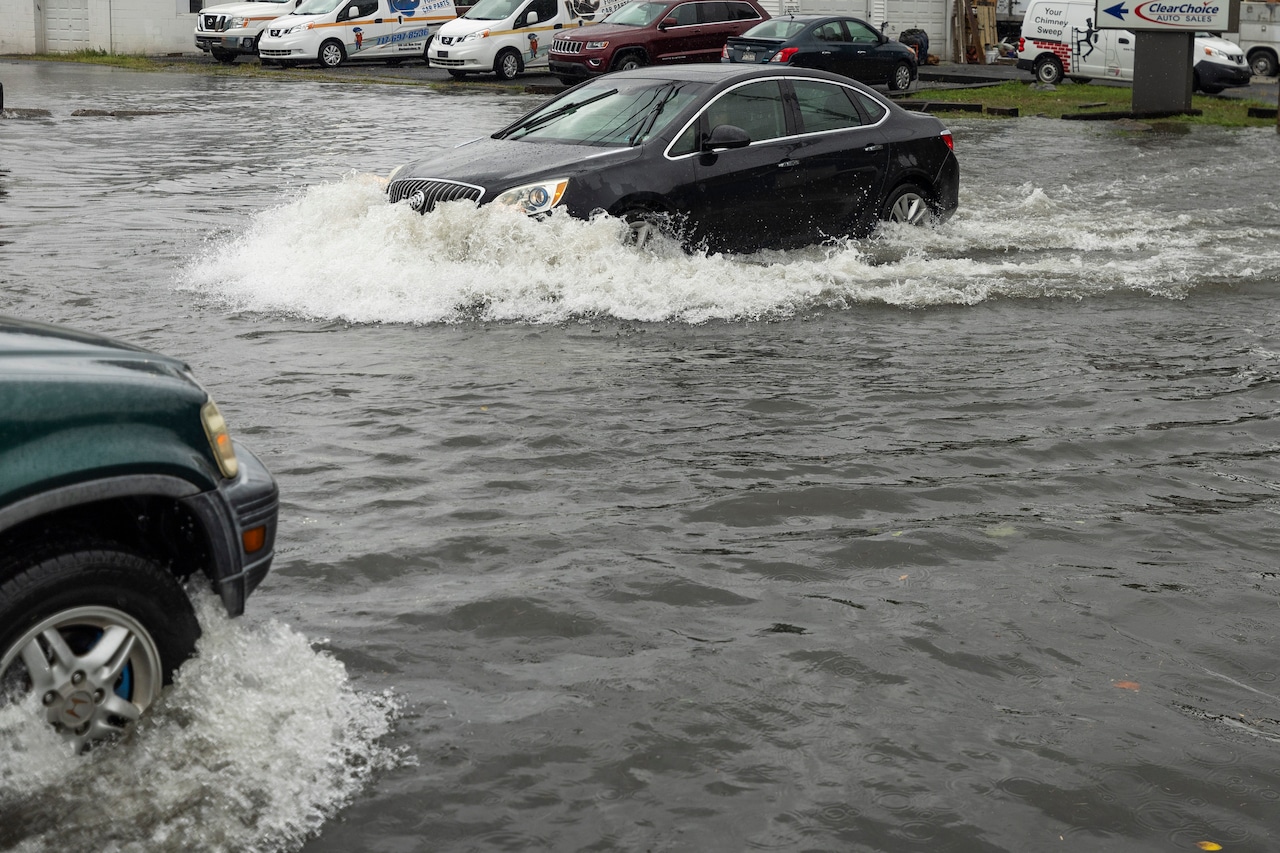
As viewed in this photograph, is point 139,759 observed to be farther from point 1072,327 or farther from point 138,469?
point 1072,327

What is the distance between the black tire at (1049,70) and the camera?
106 feet

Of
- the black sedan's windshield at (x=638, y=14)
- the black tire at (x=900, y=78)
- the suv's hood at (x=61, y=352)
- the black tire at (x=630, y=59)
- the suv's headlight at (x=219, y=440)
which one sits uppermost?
the black sedan's windshield at (x=638, y=14)

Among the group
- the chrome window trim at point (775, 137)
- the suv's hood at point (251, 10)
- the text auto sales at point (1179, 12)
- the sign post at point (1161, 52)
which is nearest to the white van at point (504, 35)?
the suv's hood at point (251, 10)

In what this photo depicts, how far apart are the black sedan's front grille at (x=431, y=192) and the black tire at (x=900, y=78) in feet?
67.2

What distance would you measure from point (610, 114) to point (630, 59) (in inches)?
753

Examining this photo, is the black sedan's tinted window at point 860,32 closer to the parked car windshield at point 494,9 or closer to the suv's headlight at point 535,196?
the parked car windshield at point 494,9

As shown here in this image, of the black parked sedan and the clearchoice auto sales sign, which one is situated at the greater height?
the clearchoice auto sales sign

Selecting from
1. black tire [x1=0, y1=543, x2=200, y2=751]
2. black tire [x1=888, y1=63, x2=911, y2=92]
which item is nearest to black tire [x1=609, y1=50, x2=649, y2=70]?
black tire [x1=888, y1=63, x2=911, y2=92]

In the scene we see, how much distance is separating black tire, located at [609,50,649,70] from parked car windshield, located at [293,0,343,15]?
31.3ft

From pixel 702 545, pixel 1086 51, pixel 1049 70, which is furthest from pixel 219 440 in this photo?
pixel 1049 70

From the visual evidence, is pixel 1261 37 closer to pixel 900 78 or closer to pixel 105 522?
pixel 900 78

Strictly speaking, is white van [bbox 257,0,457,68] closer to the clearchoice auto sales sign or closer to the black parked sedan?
the clearchoice auto sales sign

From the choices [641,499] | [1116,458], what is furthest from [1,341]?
[1116,458]

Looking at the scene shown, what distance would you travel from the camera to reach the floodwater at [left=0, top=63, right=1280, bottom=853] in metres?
3.88
